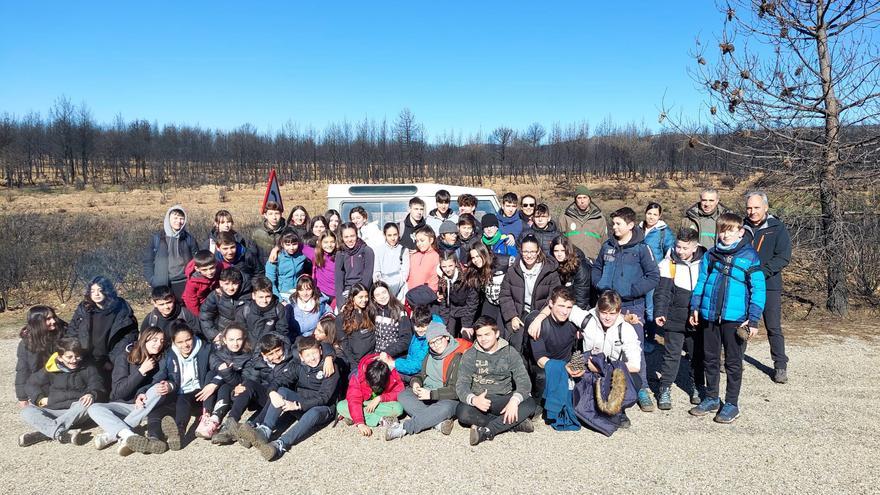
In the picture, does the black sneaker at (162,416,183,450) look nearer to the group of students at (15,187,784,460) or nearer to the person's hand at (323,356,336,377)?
the group of students at (15,187,784,460)

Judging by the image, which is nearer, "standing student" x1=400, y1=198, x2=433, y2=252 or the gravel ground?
the gravel ground

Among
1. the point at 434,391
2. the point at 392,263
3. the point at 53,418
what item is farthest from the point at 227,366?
the point at 392,263

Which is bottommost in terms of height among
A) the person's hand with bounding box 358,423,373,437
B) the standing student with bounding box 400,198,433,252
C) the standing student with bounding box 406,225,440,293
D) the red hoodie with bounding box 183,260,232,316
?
the person's hand with bounding box 358,423,373,437

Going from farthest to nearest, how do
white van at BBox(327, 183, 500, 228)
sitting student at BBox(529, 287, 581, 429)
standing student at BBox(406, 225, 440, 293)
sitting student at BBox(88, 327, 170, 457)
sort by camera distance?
white van at BBox(327, 183, 500, 228), standing student at BBox(406, 225, 440, 293), sitting student at BBox(529, 287, 581, 429), sitting student at BBox(88, 327, 170, 457)

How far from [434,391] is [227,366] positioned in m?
1.77

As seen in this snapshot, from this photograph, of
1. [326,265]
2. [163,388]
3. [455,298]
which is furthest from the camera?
[326,265]

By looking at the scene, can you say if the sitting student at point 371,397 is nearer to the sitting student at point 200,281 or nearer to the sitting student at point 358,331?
the sitting student at point 358,331

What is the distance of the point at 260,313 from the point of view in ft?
16.3

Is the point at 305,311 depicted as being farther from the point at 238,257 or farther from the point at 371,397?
the point at 371,397

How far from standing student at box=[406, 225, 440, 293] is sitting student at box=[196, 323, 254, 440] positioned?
5.71ft

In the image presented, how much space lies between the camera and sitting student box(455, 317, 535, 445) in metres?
4.29

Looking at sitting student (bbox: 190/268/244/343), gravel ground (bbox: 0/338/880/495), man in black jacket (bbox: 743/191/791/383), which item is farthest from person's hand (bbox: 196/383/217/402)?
man in black jacket (bbox: 743/191/791/383)

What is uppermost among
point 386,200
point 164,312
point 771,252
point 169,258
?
point 386,200

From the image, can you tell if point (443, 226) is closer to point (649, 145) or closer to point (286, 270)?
point (286, 270)
